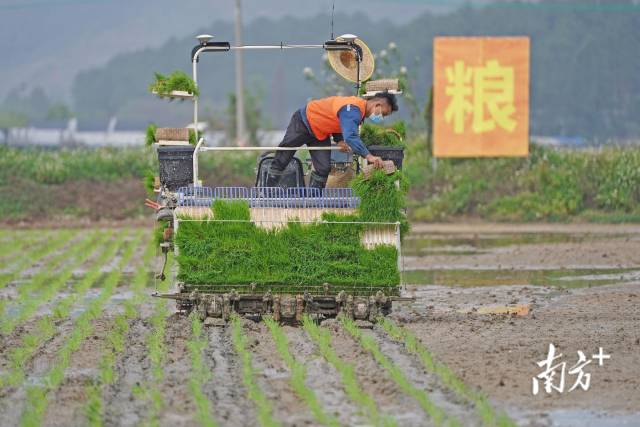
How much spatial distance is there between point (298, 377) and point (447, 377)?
100 cm

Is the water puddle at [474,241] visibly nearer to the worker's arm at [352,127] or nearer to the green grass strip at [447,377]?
the worker's arm at [352,127]

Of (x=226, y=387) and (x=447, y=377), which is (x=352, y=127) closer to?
(x=447, y=377)

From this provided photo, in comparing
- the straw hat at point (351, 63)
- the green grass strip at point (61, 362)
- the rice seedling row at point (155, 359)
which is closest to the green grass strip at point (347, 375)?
the rice seedling row at point (155, 359)

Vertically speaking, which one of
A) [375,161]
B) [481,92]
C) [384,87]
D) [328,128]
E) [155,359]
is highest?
[481,92]

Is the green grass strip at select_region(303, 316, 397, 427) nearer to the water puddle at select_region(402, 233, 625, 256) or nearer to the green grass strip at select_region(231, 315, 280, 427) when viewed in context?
the green grass strip at select_region(231, 315, 280, 427)

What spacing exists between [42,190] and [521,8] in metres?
76.3

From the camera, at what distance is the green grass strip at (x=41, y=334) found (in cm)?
1005

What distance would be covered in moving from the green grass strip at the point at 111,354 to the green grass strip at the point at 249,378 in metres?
0.90

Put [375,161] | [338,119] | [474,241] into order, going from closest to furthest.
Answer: [375,161]
[338,119]
[474,241]

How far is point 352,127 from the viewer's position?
40.2 ft

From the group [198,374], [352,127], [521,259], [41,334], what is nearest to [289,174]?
[352,127]

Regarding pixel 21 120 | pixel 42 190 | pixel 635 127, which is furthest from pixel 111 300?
pixel 21 120

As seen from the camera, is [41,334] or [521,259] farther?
[521,259]

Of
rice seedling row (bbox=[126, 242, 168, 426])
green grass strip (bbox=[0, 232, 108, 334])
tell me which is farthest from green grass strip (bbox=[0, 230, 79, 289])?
rice seedling row (bbox=[126, 242, 168, 426])
